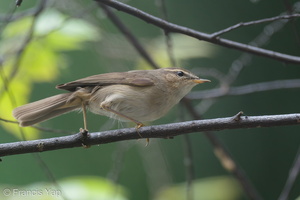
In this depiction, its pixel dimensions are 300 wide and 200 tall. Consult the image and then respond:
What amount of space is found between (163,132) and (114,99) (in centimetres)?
91

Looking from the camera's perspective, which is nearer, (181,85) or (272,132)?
(181,85)

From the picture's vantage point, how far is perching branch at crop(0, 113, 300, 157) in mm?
2534

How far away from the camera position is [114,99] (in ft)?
11.4

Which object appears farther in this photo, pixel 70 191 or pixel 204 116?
pixel 204 116

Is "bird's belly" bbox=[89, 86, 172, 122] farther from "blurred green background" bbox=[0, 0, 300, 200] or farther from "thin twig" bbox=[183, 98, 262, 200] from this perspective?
"blurred green background" bbox=[0, 0, 300, 200]

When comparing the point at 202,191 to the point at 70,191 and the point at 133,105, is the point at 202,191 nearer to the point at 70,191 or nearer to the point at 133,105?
the point at 133,105

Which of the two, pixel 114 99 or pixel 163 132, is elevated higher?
pixel 114 99

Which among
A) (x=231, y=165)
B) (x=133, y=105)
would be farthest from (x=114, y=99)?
(x=231, y=165)

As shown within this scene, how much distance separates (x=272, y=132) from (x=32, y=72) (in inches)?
156

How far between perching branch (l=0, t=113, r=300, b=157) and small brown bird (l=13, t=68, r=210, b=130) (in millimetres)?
748

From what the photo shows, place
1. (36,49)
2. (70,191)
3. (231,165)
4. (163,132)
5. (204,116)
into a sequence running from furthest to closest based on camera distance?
(204,116)
(231,165)
(36,49)
(70,191)
(163,132)

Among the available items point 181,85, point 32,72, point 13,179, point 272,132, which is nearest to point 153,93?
point 181,85

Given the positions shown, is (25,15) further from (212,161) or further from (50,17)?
(212,161)

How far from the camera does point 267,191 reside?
6.34 m
